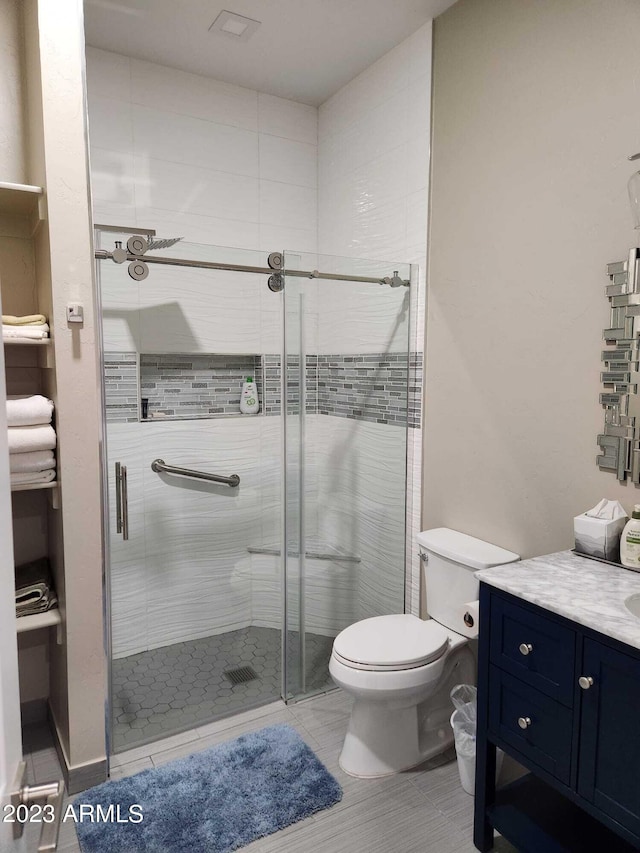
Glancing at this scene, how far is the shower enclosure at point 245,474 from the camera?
226 cm

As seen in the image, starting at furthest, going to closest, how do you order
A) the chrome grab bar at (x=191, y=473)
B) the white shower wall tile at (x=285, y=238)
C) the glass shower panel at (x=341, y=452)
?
the white shower wall tile at (x=285, y=238), the glass shower panel at (x=341, y=452), the chrome grab bar at (x=191, y=473)

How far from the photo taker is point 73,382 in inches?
75.5

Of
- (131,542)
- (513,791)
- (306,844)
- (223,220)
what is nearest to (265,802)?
(306,844)

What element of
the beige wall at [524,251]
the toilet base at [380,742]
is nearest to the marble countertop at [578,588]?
the beige wall at [524,251]

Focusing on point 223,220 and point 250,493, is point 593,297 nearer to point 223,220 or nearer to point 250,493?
point 250,493

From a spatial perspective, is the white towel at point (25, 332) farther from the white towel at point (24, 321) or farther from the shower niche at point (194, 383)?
the shower niche at point (194, 383)

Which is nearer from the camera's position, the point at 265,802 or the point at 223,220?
the point at 265,802

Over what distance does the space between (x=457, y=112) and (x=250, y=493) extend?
5.75ft

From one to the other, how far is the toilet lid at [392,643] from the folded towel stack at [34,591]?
3.41 feet

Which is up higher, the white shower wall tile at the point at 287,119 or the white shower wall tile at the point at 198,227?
the white shower wall tile at the point at 287,119

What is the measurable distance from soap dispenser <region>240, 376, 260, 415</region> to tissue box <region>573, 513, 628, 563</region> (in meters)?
1.34

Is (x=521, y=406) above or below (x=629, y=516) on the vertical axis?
above

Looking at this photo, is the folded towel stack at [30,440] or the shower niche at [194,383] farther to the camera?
the shower niche at [194,383]

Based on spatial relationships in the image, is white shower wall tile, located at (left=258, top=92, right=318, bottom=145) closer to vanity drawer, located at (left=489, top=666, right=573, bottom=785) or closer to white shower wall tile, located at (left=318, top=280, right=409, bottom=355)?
white shower wall tile, located at (left=318, top=280, right=409, bottom=355)
